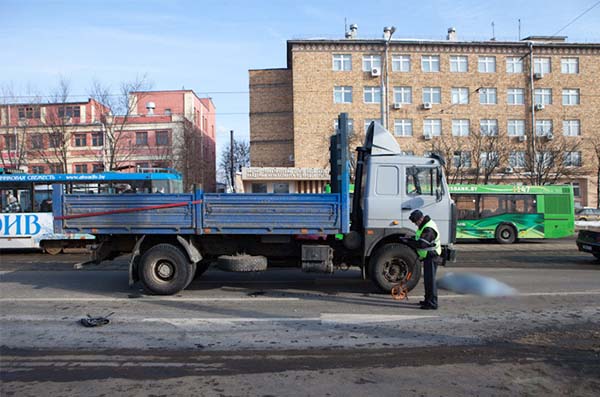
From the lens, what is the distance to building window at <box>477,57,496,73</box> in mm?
46094

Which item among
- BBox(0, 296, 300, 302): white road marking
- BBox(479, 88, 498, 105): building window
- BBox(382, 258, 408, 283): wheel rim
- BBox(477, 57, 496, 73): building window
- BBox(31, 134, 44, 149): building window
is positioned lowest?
BBox(0, 296, 300, 302): white road marking

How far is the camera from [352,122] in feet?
148

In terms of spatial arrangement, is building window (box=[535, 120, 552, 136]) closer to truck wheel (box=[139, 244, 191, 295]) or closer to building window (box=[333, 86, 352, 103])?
building window (box=[333, 86, 352, 103])

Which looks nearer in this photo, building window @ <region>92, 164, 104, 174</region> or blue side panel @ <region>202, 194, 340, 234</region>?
blue side panel @ <region>202, 194, 340, 234</region>

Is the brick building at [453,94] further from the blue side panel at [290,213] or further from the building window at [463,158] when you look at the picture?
the blue side panel at [290,213]

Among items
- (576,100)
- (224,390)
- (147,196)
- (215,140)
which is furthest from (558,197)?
(215,140)

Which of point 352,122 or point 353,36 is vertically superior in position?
point 353,36

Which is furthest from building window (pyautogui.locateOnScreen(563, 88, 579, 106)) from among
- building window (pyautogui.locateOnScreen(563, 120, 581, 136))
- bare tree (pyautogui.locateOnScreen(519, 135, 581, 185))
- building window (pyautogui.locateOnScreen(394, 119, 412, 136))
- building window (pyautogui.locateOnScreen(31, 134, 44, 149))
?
building window (pyautogui.locateOnScreen(31, 134, 44, 149))

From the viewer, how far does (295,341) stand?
234 inches

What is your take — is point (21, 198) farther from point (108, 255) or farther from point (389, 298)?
point (389, 298)

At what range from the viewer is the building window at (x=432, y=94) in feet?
149

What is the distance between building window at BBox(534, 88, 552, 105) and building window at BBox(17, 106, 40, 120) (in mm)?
Result: 44669

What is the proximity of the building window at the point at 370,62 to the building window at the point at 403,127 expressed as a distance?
567 cm

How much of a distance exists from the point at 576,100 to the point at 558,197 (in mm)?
31411
